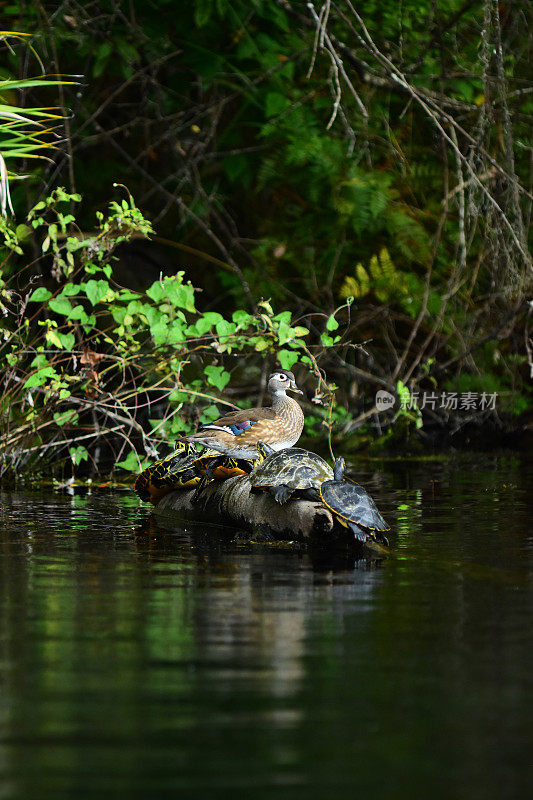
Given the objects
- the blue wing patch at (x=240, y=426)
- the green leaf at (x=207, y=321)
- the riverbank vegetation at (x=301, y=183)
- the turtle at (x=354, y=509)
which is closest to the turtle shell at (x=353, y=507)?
the turtle at (x=354, y=509)

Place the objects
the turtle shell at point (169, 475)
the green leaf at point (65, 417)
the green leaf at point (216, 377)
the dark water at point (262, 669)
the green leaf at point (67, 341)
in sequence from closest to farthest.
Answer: the dark water at point (262, 669)
the turtle shell at point (169, 475)
the green leaf at point (67, 341)
the green leaf at point (216, 377)
the green leaf at point (65, 417)

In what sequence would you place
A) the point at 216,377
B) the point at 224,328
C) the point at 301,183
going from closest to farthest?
the point at 224,328
the point at 216,377
the point at 301,183

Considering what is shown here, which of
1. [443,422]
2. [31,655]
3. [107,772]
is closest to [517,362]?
[443,422]

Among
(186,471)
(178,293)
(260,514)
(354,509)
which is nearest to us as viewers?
(354,509)

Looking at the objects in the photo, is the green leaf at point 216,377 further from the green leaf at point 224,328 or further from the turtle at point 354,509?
the turtle at point 354,509

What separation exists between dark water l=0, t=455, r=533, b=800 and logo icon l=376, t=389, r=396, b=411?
5991mm

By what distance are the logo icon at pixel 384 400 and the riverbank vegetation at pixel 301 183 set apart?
11 centimetres

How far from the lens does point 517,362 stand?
45.8 feet

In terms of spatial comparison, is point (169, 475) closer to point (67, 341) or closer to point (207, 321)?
point (207, 321)

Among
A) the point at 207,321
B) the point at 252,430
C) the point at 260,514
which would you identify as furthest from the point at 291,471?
the point at 207,321

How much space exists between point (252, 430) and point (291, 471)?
176cm

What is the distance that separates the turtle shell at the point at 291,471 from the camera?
716cm

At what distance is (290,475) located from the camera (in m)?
7.22

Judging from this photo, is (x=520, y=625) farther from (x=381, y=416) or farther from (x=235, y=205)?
(x=235, y=205)
